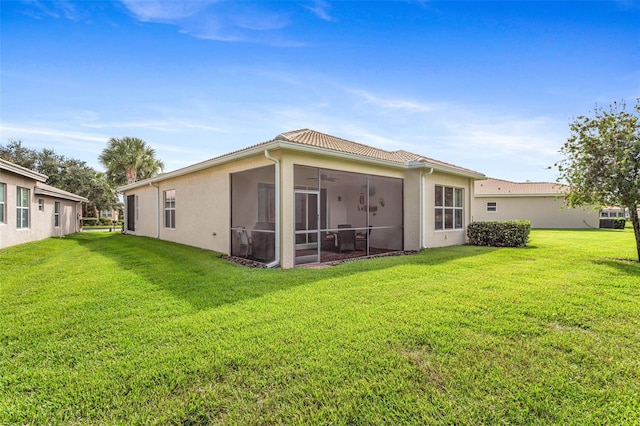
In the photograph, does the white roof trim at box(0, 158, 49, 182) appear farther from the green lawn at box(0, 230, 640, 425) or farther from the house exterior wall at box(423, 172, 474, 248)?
A: the house exterior wall at box(423, 172, 474, 248)

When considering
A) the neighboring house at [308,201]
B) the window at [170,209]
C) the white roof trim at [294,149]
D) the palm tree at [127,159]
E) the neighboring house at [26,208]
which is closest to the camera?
the white roof trim at [294,149]

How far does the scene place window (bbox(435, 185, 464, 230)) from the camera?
12422mm

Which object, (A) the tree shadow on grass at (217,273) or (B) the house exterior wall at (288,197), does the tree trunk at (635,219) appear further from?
(B) the house exterior wall at (288,197)

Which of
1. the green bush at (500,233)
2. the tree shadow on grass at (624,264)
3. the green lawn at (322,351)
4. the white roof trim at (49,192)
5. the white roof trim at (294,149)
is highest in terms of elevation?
the white roof trim at (294,149)

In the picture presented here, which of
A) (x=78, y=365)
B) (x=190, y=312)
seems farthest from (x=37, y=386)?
(x=190, y=312)

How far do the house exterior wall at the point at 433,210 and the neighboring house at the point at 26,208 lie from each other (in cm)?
1450

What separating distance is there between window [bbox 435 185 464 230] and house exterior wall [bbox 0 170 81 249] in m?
15.6

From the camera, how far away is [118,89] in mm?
12359

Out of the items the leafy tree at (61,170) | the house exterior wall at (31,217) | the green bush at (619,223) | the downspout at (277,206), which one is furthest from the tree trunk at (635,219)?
the leafy tree at (61,170)

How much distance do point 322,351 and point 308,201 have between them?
377 inches

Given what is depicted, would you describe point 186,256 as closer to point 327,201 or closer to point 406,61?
point 327,201

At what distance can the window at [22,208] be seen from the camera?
12.9 metres

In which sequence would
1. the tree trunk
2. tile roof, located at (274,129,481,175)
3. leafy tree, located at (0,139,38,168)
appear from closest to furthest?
the tree trunk, tile roof, located at (274,129,481,175), leafy tree, located at (0,139,38,168)

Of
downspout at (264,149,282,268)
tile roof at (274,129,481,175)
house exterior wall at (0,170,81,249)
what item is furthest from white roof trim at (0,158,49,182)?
downspout at (264,149,282,268)
